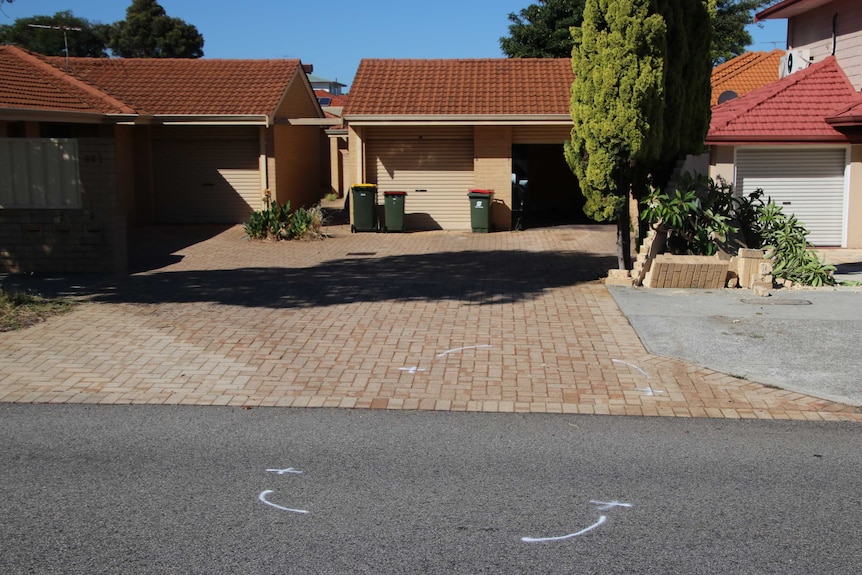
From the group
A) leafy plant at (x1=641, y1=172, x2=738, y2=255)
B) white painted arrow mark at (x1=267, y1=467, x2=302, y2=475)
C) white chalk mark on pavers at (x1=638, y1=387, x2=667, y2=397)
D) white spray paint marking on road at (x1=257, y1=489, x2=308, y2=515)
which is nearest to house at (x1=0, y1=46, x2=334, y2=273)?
leafy plant at (x1=641, y1=172, x2=738, y2=255)

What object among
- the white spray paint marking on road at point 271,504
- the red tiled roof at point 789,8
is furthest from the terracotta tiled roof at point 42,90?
the red tiled roof at point 789,8

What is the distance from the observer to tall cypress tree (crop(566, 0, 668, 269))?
38.6ft

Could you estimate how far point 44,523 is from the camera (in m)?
5.10

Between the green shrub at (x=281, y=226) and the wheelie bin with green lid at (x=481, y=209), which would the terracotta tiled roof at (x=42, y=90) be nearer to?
the green shrub at (x=281, y=226)

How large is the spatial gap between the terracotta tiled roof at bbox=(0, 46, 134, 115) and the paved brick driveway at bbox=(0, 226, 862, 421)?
3.39 metres

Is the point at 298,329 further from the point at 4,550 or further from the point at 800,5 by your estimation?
the point at 800,5

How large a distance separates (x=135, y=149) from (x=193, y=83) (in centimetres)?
237

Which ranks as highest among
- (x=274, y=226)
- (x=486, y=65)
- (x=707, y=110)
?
(x=486, y=65)

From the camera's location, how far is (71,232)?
1432 centimetres

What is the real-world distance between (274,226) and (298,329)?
369 inches

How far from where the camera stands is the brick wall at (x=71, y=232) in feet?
46.9

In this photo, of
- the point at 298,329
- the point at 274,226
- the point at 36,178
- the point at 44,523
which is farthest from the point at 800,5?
the point at 44,523

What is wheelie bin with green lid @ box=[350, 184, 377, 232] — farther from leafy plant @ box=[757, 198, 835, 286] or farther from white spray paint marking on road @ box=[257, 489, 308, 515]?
white spray paint marking on road @ box=[257, 489, 308, 515]

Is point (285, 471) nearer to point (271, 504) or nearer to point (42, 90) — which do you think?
point (271, 504)
